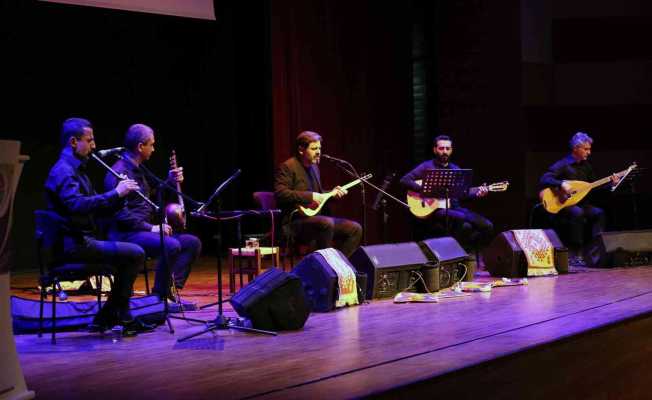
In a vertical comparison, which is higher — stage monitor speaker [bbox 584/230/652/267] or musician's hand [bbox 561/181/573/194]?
musician's hand [bbox 561/181/573/194]

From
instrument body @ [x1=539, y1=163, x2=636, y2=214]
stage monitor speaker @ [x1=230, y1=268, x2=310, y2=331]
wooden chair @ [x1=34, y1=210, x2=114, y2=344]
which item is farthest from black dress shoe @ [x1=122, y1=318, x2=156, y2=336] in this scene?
instrument body @ [x1=539, y1=163, x2=636, y2=214]

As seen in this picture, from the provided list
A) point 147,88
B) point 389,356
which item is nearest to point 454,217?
point 147,88

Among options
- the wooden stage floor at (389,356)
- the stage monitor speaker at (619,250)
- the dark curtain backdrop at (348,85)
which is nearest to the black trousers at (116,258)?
the wooden stage floor at (389,356)

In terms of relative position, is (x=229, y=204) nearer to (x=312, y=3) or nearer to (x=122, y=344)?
(x=312, y=3)

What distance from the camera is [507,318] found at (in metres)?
5.32

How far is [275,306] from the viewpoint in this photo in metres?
5.12

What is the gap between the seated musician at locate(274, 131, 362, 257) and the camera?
278 inches

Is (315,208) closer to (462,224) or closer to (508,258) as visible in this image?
(462,224)

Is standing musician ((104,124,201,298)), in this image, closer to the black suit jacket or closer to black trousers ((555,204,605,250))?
the black suit jacket

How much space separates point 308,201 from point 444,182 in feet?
3.91

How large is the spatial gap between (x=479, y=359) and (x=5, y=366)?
2094 mm

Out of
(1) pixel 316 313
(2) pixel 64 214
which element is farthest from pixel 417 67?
(2) pixel 64 214

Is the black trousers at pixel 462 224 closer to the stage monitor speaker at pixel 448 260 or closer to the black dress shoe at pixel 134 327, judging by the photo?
the stage monitor speaker at pixel 448 260

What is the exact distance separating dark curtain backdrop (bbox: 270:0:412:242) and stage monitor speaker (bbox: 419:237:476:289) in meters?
3.02
